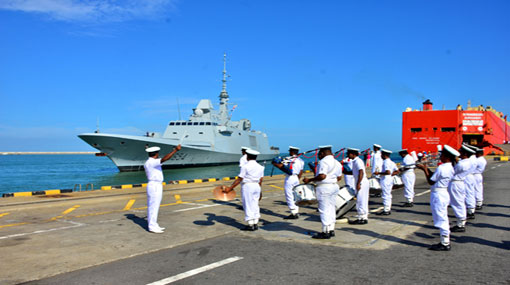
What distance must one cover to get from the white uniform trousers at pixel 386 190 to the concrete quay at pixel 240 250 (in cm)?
33

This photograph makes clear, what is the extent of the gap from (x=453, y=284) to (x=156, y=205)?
5.44 m

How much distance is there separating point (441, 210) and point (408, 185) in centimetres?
577

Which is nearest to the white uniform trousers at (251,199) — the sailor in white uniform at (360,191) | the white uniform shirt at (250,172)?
the white uniform shirt at (250,172)

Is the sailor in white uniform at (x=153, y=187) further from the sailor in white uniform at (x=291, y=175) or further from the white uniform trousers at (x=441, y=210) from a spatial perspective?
the white uniform trousers at (x=441, y=210)

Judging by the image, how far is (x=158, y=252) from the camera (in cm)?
600

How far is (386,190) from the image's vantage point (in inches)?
386

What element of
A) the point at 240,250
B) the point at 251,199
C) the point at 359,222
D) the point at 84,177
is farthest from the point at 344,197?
the point at 84,177

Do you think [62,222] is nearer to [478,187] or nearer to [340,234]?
[340,234]

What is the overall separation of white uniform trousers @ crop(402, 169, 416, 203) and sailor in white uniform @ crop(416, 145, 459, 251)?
17.5 feet

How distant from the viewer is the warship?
133ft

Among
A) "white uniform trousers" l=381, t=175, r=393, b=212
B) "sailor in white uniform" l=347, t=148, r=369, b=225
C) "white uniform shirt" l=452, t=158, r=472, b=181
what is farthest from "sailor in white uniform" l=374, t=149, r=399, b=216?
"white uniform shirt" l=452, t=158, r=472, b=181

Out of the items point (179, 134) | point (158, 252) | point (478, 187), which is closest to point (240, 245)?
point (158, 252)

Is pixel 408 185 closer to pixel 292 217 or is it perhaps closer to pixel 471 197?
pixel 471 197

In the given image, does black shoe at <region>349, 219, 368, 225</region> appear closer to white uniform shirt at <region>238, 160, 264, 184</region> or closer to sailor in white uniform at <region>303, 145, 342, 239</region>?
sailor in white uniform at <region>303, 145, 342, 239</region>
